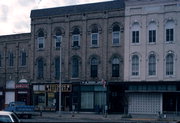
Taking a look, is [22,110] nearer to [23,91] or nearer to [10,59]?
[23,91]

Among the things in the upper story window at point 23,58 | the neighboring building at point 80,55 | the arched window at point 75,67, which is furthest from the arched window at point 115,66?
the upper story window at point 23,58

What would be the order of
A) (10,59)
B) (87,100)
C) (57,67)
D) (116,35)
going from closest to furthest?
(116,35)
(87,100)
(57,67)
(10,59)

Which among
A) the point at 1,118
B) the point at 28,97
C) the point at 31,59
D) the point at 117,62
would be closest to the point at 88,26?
the point at 117,62

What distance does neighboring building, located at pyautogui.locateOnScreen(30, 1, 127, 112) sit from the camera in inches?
2012

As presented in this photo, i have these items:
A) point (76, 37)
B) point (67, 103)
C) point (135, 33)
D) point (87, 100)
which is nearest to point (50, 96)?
point (67, 103)

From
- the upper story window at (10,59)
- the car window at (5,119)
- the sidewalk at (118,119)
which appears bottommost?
the sidewalk at (118,119)

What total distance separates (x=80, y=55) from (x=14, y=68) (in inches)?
455

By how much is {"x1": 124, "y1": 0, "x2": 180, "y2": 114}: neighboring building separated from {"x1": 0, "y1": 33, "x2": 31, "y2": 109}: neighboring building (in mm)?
15698

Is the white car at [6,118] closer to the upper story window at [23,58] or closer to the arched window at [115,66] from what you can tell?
the arched window at [115,66]

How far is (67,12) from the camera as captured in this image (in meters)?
54.5

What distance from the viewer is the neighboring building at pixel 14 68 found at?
58.0 metres

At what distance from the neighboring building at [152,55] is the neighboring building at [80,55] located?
1232 millimetres

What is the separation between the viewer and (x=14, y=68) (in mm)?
59219

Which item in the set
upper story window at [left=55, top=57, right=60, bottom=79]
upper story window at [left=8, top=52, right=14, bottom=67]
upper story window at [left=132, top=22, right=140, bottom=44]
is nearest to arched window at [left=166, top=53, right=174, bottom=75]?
upper story window at [left=132, top=22, right=140, bottom=44]
